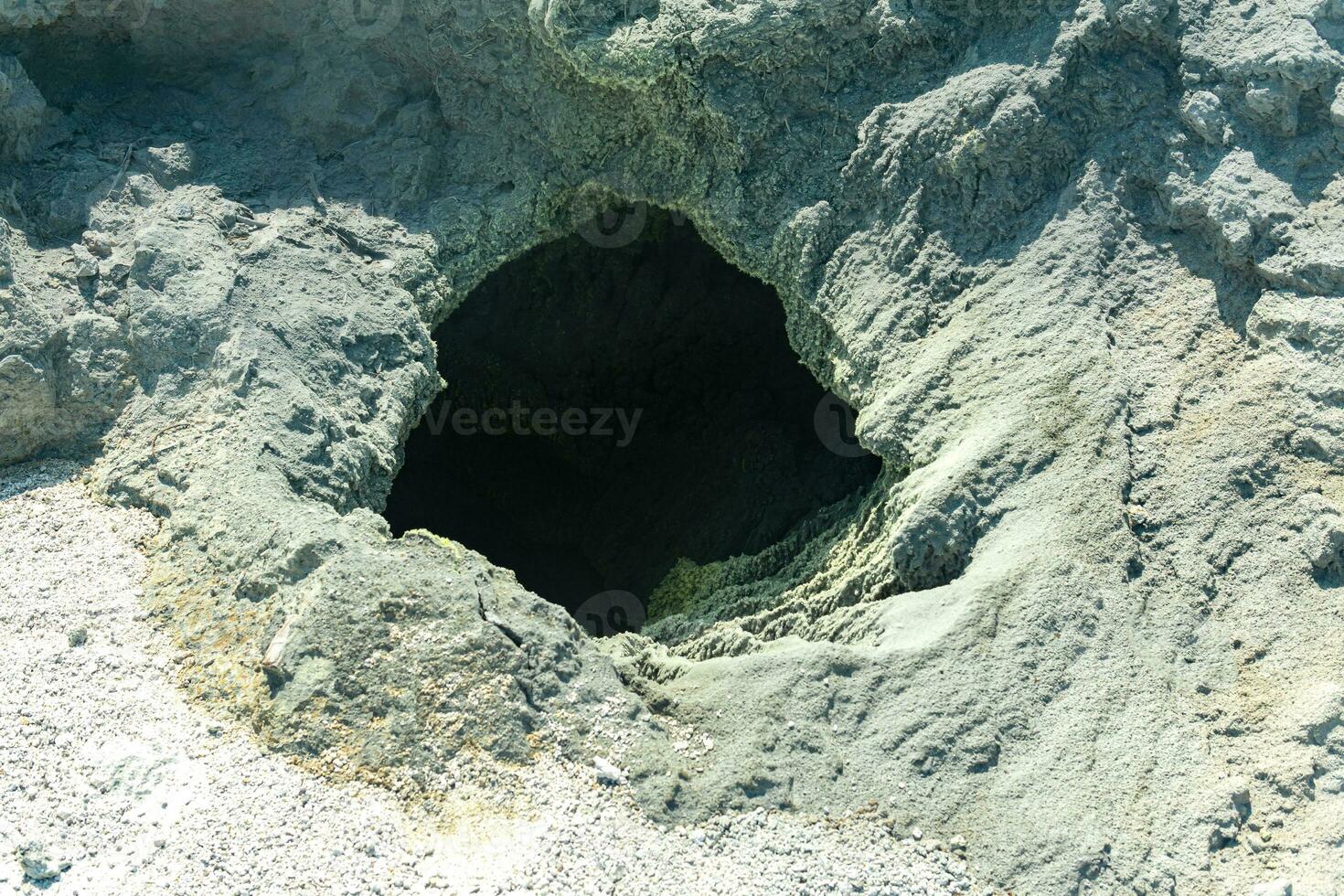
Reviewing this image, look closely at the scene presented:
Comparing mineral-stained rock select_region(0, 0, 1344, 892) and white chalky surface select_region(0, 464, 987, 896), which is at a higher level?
mineral-stained rock select_region(0, 0, 1344, 892)

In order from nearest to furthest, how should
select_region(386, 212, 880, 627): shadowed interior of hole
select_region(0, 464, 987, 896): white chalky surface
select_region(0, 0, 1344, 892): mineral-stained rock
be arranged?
1. select_region(0, 464, 987, 896): white chalky surface
2. select_region(0, 0, 1344, 892): mineral-stained rock
3. select_region(386, 212, 880, 627): shadowed interior of hole

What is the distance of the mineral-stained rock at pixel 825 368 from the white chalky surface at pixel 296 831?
0.49 feet

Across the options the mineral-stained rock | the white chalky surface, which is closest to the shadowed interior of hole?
the mineral-stained rock

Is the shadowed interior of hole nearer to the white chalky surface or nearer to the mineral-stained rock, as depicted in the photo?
the mineral-stained rock

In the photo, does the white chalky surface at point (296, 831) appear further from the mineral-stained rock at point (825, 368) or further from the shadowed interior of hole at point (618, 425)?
the shadowed interior of hole at point (618, 425)

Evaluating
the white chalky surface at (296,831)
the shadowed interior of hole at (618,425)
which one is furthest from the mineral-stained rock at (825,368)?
the shadowed interior of hole at (618,425)

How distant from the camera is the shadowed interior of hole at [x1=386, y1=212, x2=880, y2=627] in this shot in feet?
30.8

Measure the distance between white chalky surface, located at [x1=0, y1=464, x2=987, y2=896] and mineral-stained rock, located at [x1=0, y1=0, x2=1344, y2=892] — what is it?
15cm

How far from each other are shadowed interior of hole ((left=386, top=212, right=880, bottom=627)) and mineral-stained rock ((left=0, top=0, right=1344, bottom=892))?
111cm

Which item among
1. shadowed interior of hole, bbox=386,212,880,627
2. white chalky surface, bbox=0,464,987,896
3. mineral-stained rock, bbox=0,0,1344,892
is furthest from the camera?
shadowed interior of hole, bbox=386,212,880,627

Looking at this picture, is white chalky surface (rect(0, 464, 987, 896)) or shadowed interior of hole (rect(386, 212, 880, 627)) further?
shadowed interior of hole (rect(386, 212, 880, 627))

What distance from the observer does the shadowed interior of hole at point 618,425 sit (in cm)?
939

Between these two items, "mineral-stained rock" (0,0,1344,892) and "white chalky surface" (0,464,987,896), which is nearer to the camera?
"white chalky surface" (0,464,987,896)

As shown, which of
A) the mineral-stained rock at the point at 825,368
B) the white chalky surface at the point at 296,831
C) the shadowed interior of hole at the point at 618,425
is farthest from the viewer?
the shadowed interior of hole at the point at 618,425
